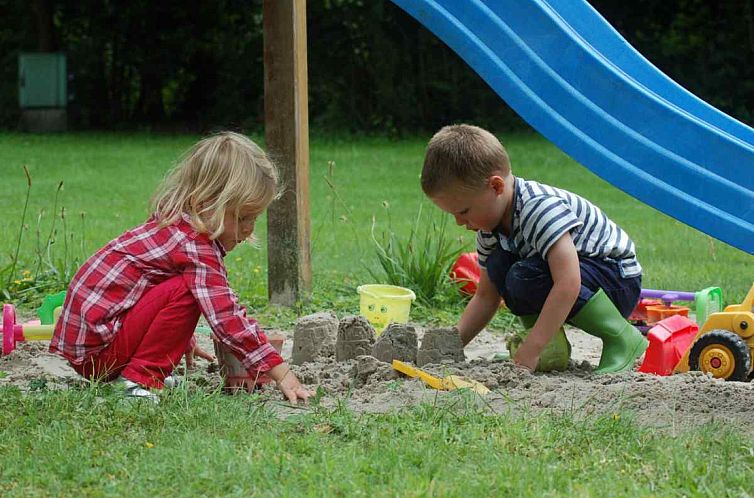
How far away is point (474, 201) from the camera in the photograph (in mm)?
3682

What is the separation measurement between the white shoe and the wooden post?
1.83 metres

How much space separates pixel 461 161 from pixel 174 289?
40.0 inches

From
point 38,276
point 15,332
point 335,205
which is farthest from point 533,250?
point 335,205

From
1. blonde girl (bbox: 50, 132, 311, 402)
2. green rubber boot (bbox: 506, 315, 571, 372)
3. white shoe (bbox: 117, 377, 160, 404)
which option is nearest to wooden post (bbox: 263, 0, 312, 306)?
blonde girl (bbox: 50, 132, 311, 402)

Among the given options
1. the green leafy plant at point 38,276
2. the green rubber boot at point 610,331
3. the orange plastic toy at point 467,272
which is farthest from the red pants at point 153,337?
the orange plastic toy at point 467,272

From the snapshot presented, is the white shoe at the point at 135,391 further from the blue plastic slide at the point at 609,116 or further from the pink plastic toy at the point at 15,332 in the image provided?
the blue plastic slide at the point at 609,116

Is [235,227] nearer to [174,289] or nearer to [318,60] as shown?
[174,289]

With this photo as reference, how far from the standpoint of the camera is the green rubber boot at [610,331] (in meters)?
3.86

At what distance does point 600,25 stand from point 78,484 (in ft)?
9.43

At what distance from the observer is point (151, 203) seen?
3609 millimetres

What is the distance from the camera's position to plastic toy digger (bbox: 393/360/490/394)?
337cm

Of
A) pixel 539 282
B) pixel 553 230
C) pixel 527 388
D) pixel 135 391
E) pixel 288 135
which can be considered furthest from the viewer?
pixel 288 135

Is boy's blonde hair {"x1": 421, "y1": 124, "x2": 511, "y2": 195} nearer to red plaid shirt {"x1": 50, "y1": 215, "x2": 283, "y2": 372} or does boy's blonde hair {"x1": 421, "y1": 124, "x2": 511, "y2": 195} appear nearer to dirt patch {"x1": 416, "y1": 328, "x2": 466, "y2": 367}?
dirt patch {"x1": 416, "y1": 328, "x2": 466, "y2": 367}

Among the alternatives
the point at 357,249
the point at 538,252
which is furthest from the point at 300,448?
the point at 357,249
